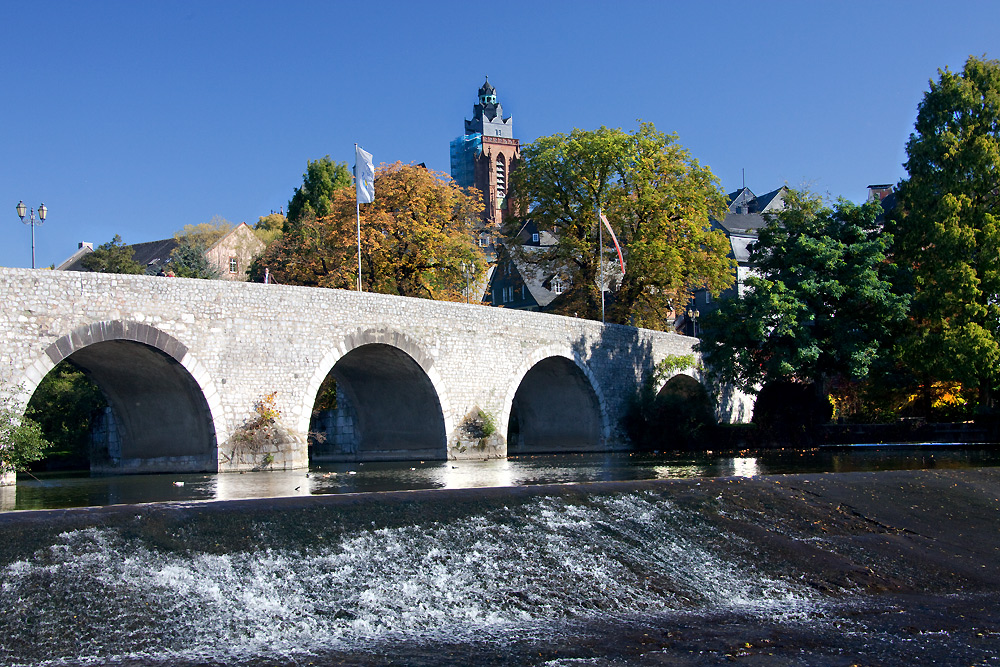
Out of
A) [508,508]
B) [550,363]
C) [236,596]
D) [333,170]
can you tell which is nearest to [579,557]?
[508,508]

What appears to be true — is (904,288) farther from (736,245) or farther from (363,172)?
(736,245)

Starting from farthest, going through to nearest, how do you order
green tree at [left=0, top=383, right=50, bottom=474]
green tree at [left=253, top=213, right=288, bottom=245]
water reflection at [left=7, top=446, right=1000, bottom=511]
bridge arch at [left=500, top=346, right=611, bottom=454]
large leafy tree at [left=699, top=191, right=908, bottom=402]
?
green tree at [left=253, top=213, right=288, bottom=245]
bridge arch at [left=500, top=346, right=611, bottom=454]
large leafy tree at [left=699, top=191, right=908, bottom=402]
green tree at [left=0, top=383, right=50, bottom=474]
water reflection at [left=7, top=446, right=1000, bottom=511]

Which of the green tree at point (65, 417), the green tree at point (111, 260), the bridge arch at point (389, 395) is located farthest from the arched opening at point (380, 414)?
the green tree at point (111, 260)

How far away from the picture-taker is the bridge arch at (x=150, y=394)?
18.2m

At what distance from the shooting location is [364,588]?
8562 mm

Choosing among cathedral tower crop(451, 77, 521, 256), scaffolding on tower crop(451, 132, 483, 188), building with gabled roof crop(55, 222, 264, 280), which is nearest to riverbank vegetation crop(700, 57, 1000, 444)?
building with gabled roof crop(55, 222, 264, 280)

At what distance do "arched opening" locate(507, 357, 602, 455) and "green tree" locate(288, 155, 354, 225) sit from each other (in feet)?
68.5

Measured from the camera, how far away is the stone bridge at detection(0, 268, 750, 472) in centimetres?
1748

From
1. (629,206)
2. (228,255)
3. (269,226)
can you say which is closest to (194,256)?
(228,255)

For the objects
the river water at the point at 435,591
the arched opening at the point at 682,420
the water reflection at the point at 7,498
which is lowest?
the river water at the point at 435,591

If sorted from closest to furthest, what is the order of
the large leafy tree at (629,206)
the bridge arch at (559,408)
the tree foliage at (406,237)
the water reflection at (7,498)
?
the water reflection at (7,498), the bridge arch at (559,408), the tree foliage at (406,237), the large leafy tree at (629,206)

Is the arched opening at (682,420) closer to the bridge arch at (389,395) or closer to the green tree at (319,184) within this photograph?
the bridge arch at (389,395)

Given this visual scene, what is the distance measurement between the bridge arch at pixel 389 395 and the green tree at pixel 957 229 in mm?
13971

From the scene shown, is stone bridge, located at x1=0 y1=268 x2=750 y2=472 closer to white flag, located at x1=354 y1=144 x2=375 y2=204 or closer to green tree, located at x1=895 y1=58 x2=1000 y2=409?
white flag, located at x1=354 y1=144 x2=375 y2=204
